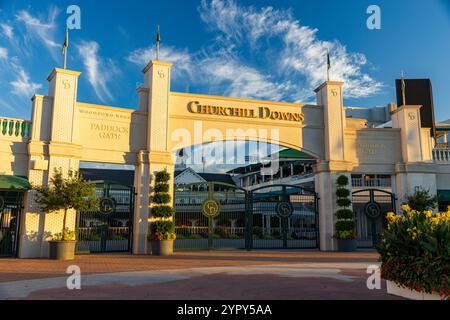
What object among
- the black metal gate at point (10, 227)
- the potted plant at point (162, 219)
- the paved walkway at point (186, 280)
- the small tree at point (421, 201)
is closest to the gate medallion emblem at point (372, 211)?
the small tree at point (421, 201)

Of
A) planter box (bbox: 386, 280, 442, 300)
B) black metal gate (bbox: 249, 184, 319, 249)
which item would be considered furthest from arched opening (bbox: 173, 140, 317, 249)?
planter box (bbox: 386, 280, 442, 300)

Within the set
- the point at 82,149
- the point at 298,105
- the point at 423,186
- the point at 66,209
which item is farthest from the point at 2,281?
the point at 423,186

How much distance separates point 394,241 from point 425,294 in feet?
3.53

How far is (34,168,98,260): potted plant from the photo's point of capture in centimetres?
1455

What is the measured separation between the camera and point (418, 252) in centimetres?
704

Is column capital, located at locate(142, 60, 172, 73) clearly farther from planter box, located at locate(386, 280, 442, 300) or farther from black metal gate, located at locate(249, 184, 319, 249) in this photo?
planter box, located at locate(386, 280, 442, 300)

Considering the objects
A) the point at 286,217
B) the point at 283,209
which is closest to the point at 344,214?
the point at 286,217

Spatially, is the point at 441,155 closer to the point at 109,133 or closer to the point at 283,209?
the point at 283,209

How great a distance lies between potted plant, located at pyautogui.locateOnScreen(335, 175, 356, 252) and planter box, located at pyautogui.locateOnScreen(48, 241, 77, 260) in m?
11.8

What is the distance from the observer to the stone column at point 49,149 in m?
15.2

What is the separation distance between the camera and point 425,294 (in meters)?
6.82

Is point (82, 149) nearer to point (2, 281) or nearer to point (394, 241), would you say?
point (2, 281)
